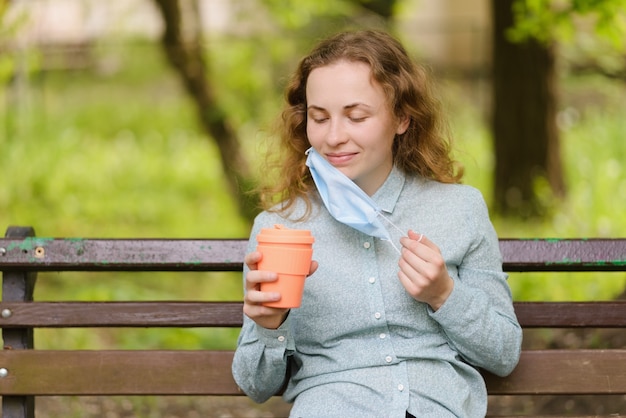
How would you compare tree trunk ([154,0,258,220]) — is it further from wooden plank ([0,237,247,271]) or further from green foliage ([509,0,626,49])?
wooden plank ([0,237,247,271])

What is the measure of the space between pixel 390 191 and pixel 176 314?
2.54ft

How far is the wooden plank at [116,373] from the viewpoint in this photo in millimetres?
2953

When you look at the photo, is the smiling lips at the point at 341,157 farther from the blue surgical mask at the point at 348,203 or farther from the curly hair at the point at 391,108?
the curly hair at the point at 391,108

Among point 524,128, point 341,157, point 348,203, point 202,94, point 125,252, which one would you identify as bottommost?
point 524,128

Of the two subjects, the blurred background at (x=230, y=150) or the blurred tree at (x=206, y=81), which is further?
the blurred tree at (x=206, y=81)

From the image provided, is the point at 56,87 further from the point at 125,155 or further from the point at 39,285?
the point at 39,285

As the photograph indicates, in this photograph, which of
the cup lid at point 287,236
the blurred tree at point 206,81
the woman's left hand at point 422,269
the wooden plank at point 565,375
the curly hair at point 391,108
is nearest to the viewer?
the cup lid at point 287,236

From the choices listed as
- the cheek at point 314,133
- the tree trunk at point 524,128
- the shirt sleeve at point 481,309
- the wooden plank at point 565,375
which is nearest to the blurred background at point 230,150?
the tree trunk at point 524,128

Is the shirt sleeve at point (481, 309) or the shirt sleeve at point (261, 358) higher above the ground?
the shirt sleeve at point (481, 309)

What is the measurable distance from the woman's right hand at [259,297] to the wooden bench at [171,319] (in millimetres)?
511

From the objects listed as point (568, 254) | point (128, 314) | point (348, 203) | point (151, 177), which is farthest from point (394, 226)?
point (151, 177)

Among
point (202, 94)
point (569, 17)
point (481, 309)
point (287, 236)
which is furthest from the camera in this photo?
point (202, 94)

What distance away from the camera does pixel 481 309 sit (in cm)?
252

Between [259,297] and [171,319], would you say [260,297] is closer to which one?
[259,297]
